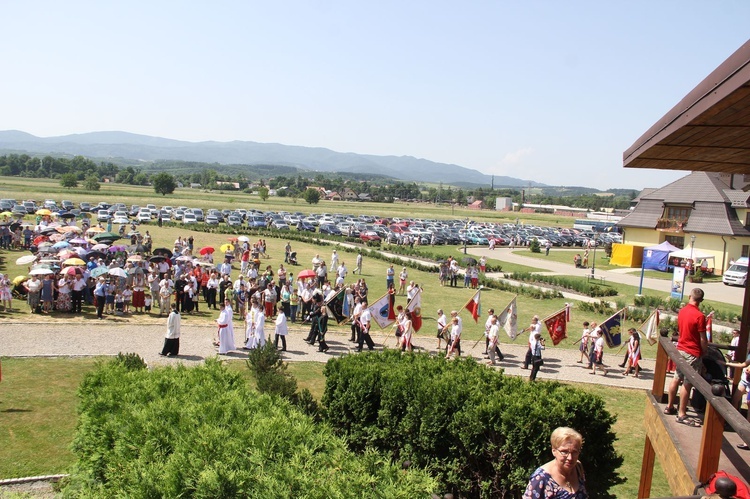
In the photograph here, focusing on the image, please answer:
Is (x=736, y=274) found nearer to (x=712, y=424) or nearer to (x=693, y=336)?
(x=693, y=336)

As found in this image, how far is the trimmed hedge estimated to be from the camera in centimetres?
833

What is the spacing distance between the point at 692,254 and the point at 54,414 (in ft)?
126

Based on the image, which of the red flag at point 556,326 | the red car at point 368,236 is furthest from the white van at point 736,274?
the red car at point 368,236

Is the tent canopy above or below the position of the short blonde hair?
below

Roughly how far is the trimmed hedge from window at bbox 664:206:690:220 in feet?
143

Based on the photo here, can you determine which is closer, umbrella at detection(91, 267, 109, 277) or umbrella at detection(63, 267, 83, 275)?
umbrella at detection(63, 267, 83, 275)

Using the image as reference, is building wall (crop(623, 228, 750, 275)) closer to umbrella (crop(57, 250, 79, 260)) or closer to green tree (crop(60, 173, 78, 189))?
umbrella (crop(57, 250, 79, 260))

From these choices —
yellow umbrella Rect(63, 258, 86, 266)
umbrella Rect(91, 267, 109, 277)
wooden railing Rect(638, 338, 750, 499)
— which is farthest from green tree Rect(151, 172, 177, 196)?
wooden railing Rect(638, 338, 750, 499)

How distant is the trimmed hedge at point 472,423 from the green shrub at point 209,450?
1.80 meters

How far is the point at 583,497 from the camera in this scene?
448 cm

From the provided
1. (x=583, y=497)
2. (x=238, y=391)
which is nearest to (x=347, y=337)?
(x=238, y=391)

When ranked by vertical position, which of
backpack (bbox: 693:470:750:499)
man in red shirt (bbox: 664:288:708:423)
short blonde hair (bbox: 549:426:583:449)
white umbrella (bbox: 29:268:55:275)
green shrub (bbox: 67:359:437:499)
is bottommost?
white umbrella (bbox: 29:268:55:275)

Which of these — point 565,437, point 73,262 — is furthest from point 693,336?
point 73,262

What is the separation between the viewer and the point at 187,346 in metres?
17.9
